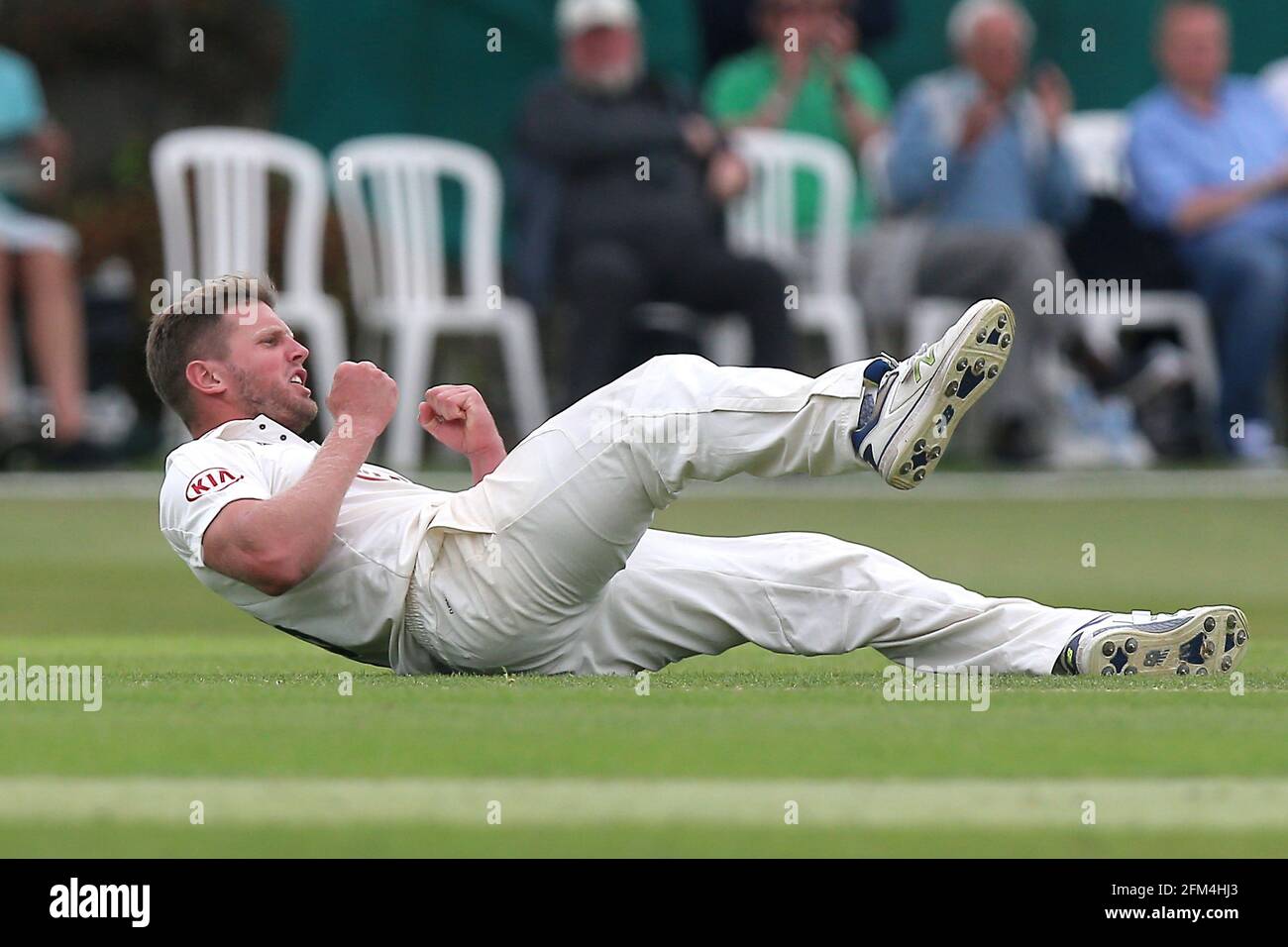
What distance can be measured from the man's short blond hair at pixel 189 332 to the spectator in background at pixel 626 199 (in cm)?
748

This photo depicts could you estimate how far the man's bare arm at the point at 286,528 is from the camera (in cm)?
533

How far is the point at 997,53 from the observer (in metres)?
14.2

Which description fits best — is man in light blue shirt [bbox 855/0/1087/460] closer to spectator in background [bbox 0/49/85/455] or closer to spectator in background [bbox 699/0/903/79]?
spectator in background [bbox 699/0/903/79]

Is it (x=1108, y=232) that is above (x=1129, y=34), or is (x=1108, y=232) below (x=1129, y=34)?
below

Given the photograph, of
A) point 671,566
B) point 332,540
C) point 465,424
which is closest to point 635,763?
point 332,540

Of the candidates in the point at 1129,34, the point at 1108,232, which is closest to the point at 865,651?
the point at 1108,232

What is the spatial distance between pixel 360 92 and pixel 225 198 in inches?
60.6

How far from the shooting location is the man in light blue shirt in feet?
46.2

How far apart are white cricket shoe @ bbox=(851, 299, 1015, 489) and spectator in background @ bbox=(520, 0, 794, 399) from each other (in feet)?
26.6

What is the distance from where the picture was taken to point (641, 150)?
13672 mm

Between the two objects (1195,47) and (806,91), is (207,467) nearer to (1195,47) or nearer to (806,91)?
(806,91)

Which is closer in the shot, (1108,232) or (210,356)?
(210,356)
